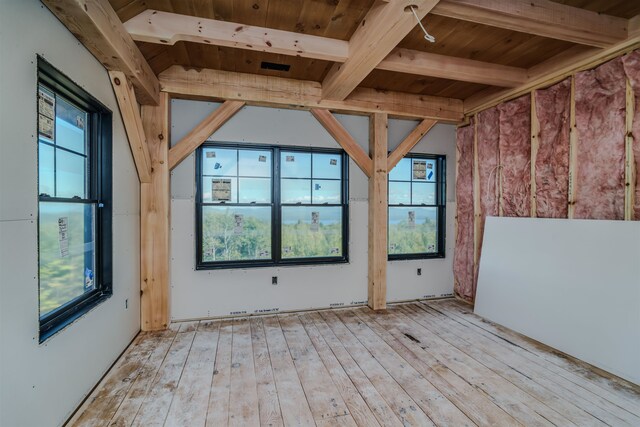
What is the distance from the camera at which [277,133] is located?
375 cm

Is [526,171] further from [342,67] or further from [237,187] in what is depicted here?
[237,187]

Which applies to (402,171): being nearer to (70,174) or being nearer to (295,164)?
(295,164)

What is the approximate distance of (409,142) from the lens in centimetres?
408

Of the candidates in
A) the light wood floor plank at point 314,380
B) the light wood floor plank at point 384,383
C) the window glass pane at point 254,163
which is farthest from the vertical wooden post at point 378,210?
the window glass pane at point 254,163

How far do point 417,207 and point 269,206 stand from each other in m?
2.13

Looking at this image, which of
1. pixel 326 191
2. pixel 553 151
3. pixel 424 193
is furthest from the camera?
pixel 424 193

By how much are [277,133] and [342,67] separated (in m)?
1.19

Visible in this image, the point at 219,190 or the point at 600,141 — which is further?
the point at 219,190

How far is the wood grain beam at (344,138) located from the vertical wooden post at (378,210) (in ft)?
0.35

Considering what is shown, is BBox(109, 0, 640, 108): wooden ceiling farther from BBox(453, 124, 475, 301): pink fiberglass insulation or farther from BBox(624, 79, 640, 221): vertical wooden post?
BBox(453, 124, 475, 301): pink fiberglass insulation

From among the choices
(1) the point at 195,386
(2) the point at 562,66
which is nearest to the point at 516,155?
(2) the point at 562,66

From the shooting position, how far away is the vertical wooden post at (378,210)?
3924mm

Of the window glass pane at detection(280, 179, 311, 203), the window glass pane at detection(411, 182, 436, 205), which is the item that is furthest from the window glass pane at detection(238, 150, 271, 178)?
the window glass pane at detection(411, 182, 436, 205)

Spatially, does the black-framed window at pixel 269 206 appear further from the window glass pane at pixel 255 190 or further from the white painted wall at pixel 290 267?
the white painted wall at pixel 290 267
